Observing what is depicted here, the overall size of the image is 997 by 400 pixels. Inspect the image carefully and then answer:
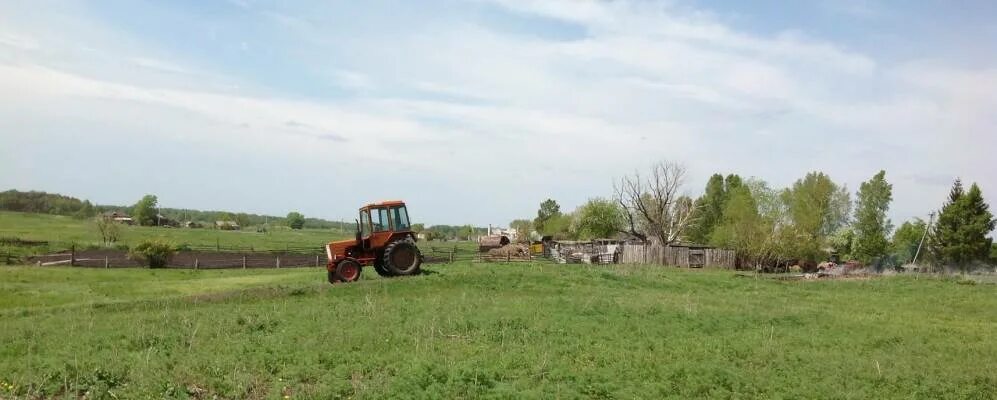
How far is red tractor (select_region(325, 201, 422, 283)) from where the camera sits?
83.7ft

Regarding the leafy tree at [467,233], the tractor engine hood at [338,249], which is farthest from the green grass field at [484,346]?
the leafy tree at [467,233]

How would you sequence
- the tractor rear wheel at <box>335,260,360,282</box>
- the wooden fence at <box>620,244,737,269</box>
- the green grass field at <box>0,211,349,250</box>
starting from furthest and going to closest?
the green grass field at <box>0,211,349,250</box> → the wooden fence at <box>620,244,737,269</box> → the tractor rear wheel at <box>335,260,360,282</box>

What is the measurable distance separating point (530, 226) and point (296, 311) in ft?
344

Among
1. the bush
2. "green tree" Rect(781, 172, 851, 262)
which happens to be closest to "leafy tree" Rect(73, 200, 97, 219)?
the bush

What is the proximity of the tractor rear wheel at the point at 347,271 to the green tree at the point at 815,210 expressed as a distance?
3987 cm

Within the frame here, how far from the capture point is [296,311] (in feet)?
55.9

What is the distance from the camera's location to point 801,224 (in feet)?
212

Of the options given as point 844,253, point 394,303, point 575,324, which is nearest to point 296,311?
point 394,303

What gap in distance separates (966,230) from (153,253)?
6831 cm

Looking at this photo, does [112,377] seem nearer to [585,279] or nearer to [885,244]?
[585,279]

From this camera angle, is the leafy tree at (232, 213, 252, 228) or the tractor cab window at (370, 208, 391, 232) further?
the leafy tree at (232, 213, 252, 228)

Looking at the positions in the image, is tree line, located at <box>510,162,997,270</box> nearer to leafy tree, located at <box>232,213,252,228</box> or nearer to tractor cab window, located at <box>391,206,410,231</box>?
tractor cab window, located at <box>391,206,410,231</box>

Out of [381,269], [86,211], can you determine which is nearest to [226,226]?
[86,211]

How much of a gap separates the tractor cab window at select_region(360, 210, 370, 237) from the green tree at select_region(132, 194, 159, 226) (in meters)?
94.6
